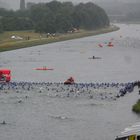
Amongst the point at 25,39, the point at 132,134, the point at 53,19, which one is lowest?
the point at 25,39

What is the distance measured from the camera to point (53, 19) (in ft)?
275

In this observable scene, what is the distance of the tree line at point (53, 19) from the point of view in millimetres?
80812

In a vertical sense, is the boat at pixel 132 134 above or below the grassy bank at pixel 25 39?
above

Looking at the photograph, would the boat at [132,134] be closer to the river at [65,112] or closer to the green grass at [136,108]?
the river at [65,112]

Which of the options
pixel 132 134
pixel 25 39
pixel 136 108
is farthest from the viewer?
pixel 25 39

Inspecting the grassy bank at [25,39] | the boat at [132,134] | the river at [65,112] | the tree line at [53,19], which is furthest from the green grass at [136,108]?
the tree line at [53,19]

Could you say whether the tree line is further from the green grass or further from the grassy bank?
the green grass

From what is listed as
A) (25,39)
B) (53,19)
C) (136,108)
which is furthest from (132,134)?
(53,19)

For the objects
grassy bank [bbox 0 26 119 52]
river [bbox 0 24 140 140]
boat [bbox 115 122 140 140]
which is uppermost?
boat [bbox 115 122 140 140]

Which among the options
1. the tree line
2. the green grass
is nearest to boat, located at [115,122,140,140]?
the green grass

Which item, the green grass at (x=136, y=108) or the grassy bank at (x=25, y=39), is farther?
the grassy bank at (x=25, y=39)

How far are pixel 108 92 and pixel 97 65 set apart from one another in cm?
1637

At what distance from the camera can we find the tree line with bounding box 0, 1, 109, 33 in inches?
3182

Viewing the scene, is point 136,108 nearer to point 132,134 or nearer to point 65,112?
point 65,112
